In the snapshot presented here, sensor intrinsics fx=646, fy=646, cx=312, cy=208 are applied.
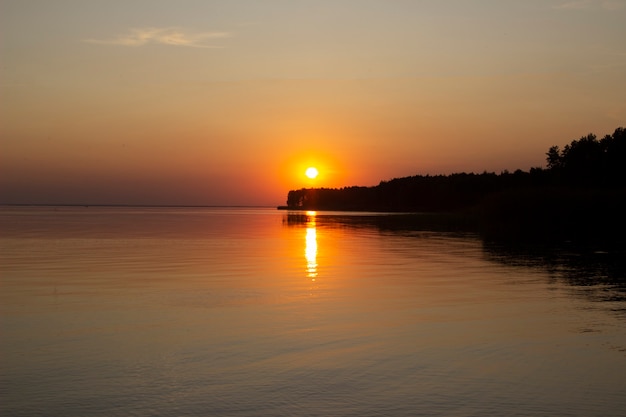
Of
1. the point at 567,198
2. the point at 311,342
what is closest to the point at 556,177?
the point at 567,198

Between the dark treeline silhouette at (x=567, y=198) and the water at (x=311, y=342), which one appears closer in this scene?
the water at (x=311, y=342)

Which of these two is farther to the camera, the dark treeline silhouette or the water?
the dark treeline silhouette

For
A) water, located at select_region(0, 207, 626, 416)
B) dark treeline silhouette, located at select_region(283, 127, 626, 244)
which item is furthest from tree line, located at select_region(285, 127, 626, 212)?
water, located at select_region(0, 207, 626, 416)

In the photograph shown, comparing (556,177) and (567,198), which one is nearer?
(567,198)

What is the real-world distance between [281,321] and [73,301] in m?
6.65

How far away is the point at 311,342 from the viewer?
13.5 metres

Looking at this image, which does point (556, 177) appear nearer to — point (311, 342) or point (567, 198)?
point (567, 198)

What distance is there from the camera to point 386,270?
27.5m

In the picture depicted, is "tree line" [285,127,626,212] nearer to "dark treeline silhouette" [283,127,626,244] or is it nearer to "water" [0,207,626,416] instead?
"dark treeline silhouette" [283,127,626,244]

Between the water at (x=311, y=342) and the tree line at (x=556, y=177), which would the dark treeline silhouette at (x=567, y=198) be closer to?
the tree line at (x=556, y=177)

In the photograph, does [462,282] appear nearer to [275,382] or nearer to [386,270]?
[386,270]

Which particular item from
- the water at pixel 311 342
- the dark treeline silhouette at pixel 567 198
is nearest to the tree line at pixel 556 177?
the dark treeline silhouette at pixel 567 198

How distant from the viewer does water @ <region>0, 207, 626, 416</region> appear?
9656mm

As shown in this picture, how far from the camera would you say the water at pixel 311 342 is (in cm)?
966
